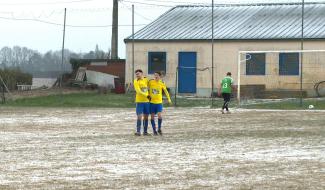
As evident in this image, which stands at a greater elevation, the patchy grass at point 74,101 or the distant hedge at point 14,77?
the distant hedge at point 14,77

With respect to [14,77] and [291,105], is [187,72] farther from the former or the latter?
[14,77]

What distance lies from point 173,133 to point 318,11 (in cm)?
2644

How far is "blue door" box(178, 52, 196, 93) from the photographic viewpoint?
42875mm

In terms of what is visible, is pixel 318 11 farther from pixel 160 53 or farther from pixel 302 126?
pixel 302 126

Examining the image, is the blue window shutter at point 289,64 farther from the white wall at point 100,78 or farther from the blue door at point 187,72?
the white wall at point 100,78

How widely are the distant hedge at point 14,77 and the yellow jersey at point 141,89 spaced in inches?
1036

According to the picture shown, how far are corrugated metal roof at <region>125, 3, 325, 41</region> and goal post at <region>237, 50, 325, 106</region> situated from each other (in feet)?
3.92

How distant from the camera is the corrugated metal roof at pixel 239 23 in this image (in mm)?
41875

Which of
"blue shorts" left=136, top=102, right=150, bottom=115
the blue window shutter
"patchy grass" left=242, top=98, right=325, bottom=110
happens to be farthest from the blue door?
"blue shorts" left=136, top=102, right=150, bottom=115

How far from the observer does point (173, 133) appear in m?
19.9

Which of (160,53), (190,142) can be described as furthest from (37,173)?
(160,53)

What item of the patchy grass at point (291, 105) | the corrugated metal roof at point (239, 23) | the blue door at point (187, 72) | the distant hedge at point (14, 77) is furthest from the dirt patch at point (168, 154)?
the distant hedge at point (14, 77)

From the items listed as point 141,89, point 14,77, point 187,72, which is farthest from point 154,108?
point 14,77

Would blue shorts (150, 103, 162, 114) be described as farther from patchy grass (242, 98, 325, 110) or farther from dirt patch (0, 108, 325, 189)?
patchy grass (242, 98, 325, 110)
